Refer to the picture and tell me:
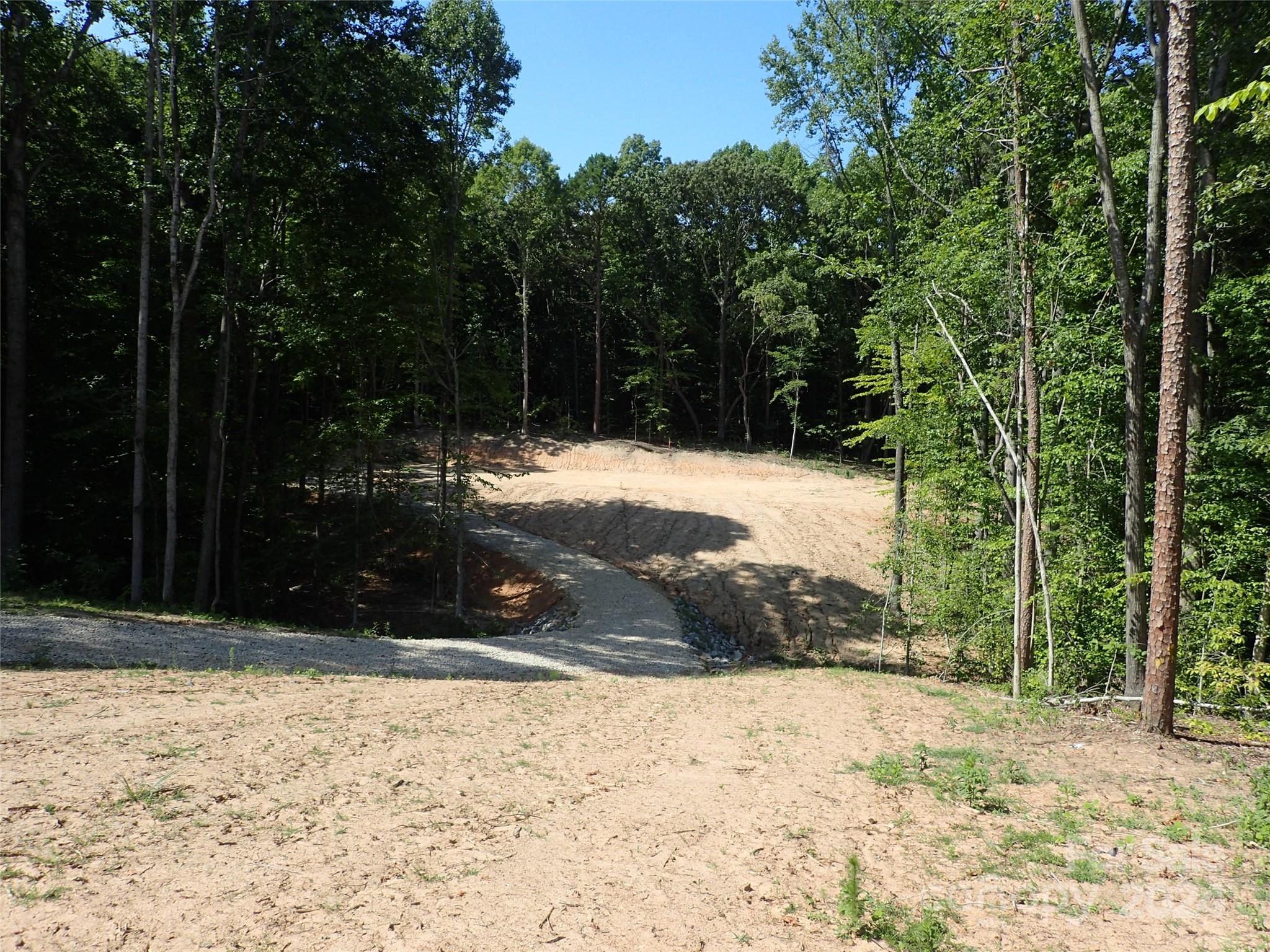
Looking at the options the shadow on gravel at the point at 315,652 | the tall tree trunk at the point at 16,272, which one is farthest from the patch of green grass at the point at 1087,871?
the tall tree trunk at the point at 16,272

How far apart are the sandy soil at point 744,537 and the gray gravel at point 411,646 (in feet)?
6.27

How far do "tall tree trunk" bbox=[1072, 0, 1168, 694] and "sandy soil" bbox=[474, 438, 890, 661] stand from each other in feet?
25.6

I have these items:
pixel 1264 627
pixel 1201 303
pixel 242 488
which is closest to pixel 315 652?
pixel 242 488

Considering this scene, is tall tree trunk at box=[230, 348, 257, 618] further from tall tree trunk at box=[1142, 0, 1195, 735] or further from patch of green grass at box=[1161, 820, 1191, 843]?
patch of green grass at box=[1161, 820, 1191, 843]

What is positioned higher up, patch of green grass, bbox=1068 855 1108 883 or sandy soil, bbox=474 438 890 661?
sandy soil, bbox=474 438 890 661

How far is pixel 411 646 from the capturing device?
12.7 meters

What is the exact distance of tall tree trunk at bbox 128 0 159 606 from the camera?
13578 millimetres

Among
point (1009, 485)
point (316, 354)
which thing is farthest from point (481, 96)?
point (1009, 485)

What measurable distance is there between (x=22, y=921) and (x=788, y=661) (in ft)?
45.7

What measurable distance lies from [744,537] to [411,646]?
10794 mm

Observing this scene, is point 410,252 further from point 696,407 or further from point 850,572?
point 696,407

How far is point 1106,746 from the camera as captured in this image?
6824 millimetres

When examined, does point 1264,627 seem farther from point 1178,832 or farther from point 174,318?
point 174,318

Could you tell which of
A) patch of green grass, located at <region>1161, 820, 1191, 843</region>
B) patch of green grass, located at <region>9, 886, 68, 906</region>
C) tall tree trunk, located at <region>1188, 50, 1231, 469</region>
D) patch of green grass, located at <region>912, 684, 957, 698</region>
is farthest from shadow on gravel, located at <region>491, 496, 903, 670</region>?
patch of green grass, located at <region>9, 886, 68, 906</region>
